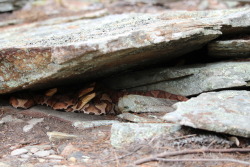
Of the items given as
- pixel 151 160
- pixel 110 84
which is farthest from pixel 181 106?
pixel 110 84

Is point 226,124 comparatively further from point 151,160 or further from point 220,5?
point 220,5

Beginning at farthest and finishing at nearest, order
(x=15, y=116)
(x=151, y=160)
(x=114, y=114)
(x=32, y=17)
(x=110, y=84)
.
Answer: (x=32, y=17), (x=110, y=84), (x=114, y=114), (x=15, y=116), (x=151, y=160)

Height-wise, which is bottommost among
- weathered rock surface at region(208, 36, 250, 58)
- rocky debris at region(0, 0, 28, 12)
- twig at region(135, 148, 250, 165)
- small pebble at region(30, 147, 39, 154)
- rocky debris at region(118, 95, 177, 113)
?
small pebble at region(30, 147, 39, 154)

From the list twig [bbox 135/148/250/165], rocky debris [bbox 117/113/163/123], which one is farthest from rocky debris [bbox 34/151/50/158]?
rocky debris [bbox 117/113/163/123]

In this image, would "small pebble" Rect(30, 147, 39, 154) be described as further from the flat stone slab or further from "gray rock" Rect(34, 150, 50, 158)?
the flat stone slab

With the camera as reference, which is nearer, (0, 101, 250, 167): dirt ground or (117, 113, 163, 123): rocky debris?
(0, 101, 250, 167): dirt ground

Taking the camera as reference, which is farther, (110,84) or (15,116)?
(110,84)

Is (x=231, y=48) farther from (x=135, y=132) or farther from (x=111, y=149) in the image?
(x=111, y=149)
